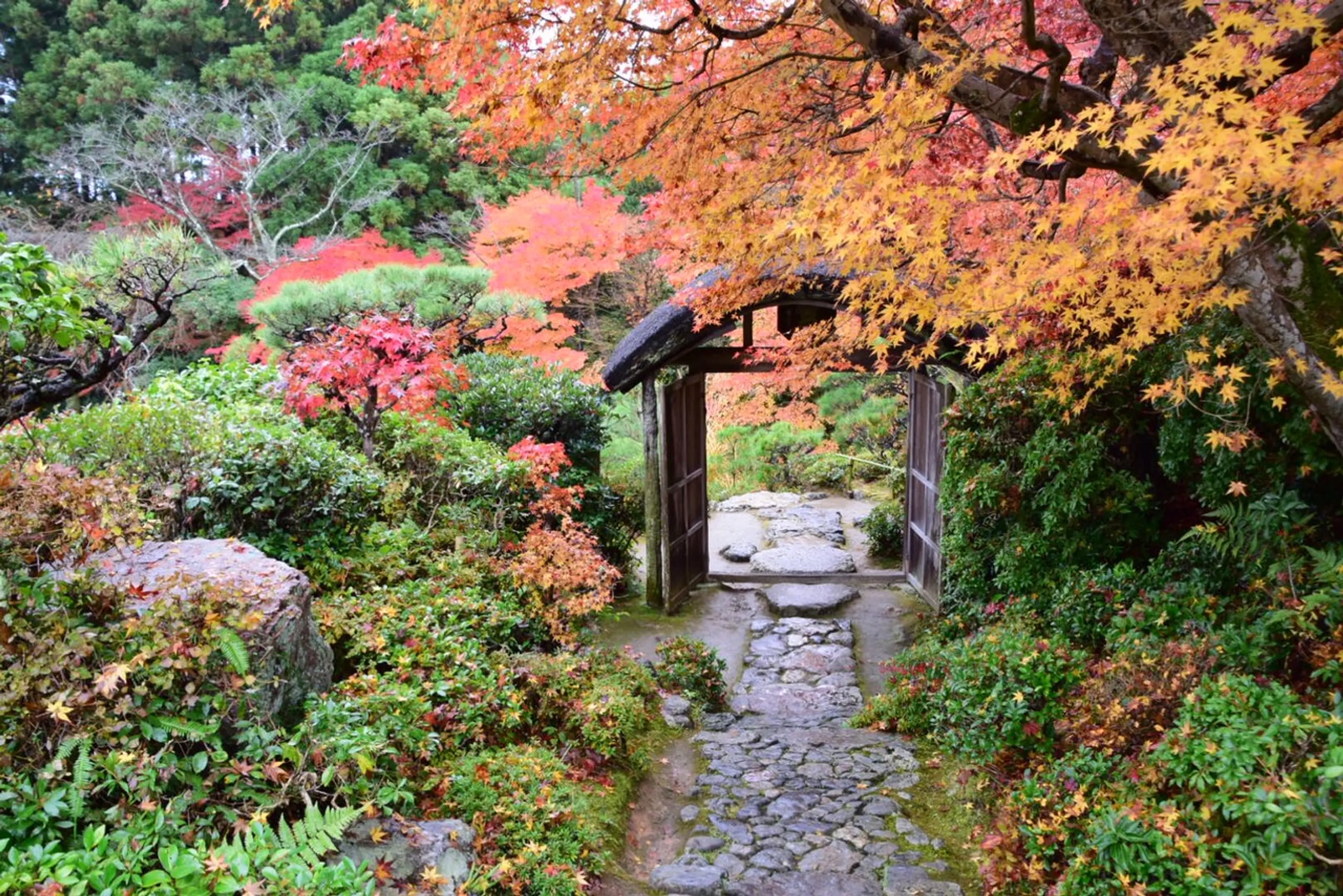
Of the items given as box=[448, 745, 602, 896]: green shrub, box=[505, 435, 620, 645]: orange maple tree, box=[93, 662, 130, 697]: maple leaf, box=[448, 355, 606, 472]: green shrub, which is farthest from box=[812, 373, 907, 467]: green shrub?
box=[93, 662, 130, 697]: maple leaf

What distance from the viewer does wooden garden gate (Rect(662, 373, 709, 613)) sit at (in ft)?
30.0

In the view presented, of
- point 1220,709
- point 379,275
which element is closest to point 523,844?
point 1220,709

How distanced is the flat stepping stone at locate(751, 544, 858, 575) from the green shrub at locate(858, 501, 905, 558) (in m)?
0.46

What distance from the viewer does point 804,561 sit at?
439 inches

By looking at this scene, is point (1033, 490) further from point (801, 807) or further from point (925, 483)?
point (925, 483)

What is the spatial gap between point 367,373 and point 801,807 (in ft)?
15.2

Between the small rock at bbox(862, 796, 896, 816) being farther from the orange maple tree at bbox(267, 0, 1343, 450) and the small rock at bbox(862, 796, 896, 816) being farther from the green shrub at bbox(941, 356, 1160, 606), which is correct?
the orange maple tree at bbox(267, 0, 1343, 450)

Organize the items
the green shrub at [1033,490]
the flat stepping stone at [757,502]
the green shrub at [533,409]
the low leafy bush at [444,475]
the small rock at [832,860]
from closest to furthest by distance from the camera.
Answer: the small rock at [832,860]
the green shrub at [1033,490]
the low leafy bush at [444,475]
the green shrub at [533,409]
the flat stepping stone at [757,502]

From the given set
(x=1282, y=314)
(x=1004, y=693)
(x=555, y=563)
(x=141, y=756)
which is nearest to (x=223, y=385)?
(x=555, y=563)

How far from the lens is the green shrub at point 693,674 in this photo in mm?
6953

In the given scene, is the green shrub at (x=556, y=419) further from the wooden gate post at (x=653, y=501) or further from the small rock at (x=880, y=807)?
the small rock at (x=880, y=807)

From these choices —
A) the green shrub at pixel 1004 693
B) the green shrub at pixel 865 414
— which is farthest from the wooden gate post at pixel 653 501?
the green shrub at pixel 865 414

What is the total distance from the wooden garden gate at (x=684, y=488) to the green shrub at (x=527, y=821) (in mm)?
4912

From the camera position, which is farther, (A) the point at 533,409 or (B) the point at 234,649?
(A) the point at 533,409
